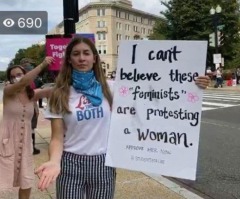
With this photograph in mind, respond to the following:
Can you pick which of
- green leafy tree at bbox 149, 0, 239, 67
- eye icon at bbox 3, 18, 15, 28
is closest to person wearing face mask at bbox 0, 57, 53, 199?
eye icon at bbox 3, 18, 15, 28

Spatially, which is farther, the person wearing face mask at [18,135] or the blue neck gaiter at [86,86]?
the person wearing face mask at [18,135]

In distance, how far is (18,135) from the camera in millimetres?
4445

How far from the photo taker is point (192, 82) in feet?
9.92

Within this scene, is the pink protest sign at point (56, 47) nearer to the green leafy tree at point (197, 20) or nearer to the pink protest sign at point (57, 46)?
the pink protest sign at point (57, 46)

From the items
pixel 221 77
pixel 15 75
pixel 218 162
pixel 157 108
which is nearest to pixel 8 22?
pixel 15 75

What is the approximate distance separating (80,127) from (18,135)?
1675 millimetres

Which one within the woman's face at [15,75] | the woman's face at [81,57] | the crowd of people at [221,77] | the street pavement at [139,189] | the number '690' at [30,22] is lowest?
the crowd of people at [221,77]

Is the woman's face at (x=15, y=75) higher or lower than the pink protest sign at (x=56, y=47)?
lower

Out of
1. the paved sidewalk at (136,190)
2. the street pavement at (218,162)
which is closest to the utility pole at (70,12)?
the paved sidewalk at (136,190)

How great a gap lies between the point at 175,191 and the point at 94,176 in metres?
2.76

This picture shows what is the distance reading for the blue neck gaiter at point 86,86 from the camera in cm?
296

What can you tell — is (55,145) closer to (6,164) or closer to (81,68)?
(81,68)

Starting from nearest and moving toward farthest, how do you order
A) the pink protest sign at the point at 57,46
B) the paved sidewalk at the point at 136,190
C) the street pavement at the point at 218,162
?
the paved sidewalk at the point at 136,190 < the street pavement at the point at 218,162 < the pink protest sign at the point at 57,46

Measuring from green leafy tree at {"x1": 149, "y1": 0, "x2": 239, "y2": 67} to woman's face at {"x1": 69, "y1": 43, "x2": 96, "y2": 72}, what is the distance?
155 feet
